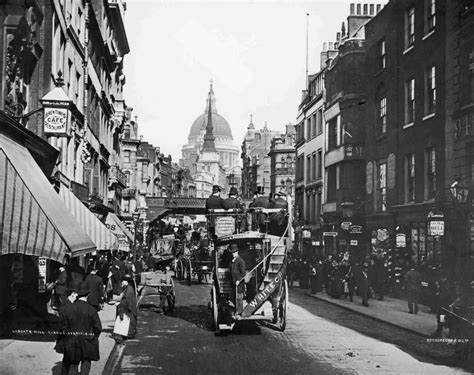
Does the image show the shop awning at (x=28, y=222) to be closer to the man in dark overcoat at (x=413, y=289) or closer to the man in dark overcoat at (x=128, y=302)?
the man in dark overcoat at (x=128, y=302)

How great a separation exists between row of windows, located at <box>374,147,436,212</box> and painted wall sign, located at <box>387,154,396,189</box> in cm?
66

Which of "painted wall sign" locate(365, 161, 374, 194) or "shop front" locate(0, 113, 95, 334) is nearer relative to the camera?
"shop front" locate(0, 113, 95, 334)

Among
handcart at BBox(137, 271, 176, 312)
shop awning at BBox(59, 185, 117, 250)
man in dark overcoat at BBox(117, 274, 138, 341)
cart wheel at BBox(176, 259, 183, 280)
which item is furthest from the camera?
cart wheel at BBox(176, 259, 183, 280)

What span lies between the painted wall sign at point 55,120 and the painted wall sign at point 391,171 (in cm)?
1804

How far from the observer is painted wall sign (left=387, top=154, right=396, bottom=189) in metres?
33.0

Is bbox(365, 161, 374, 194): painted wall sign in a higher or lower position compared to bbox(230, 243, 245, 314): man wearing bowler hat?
higher

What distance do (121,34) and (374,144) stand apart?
2683 cm

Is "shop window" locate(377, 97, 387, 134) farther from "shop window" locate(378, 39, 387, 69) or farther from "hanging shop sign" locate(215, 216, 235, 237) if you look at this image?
"hanging shop sign" locate(215, 216, 235, 237)

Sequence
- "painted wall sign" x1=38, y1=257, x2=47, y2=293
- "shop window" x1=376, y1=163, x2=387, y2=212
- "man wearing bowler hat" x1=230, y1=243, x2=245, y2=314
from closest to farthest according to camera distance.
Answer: "man wearing bowler hat" x1=230, y1=243, x2=245, y2=314
"painted wall sign" x1=38, y1=257, x2=47, y2=293
"shop window" x1=376, y1=163, x2=387, y2=212

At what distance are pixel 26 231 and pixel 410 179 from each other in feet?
70.0

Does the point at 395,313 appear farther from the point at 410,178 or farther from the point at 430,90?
the point at 430,90

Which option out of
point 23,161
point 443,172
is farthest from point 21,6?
point 443,172

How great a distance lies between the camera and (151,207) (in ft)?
234

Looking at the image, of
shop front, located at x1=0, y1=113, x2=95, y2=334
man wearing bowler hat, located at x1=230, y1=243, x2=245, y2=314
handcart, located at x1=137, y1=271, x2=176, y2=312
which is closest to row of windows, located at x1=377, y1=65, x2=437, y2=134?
handcart, located at x1=137, y1=271, x2=176, y2=312
